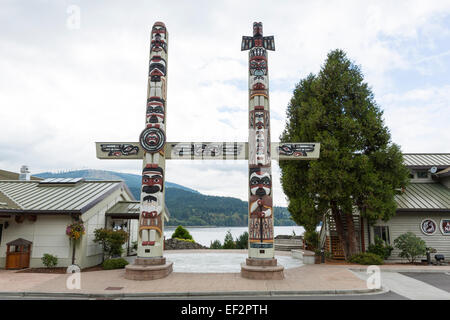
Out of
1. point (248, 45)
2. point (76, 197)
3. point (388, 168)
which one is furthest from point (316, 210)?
point (76, 197)

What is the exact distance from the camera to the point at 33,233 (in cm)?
1509

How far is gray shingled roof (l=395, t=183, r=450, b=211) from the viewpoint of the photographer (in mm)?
17947

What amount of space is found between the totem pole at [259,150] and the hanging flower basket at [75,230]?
8.27m

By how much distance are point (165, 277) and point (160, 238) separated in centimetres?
166

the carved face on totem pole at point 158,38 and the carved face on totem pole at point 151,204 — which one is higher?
the carved face on totem pole at point 158,38

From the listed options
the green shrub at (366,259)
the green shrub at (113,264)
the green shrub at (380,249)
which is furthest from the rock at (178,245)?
the green shrub at (380,249)

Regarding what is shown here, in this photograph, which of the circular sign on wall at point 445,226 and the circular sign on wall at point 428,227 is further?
the circular sign on wall at point 428,227

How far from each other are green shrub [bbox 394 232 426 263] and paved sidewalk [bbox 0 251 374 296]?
5.59 m

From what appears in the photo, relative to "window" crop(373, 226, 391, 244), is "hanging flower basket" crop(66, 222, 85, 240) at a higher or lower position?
higher

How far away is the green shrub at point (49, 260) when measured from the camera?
1445 centimetres

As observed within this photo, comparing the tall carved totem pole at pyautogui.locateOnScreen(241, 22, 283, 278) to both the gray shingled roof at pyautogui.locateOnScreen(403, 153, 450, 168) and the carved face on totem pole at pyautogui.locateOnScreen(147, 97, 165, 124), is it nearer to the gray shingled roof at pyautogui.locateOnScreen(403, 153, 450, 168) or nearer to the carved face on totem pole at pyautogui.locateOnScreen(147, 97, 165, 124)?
the carved face on totem pole at pyautogui.locateOnScreen(147, 97, 165, 124)

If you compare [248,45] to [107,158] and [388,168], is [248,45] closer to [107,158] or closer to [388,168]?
[107,158]

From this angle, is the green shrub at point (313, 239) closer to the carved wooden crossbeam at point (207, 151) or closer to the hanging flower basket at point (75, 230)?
the carved wooden crossbeam at point (207, 151)
